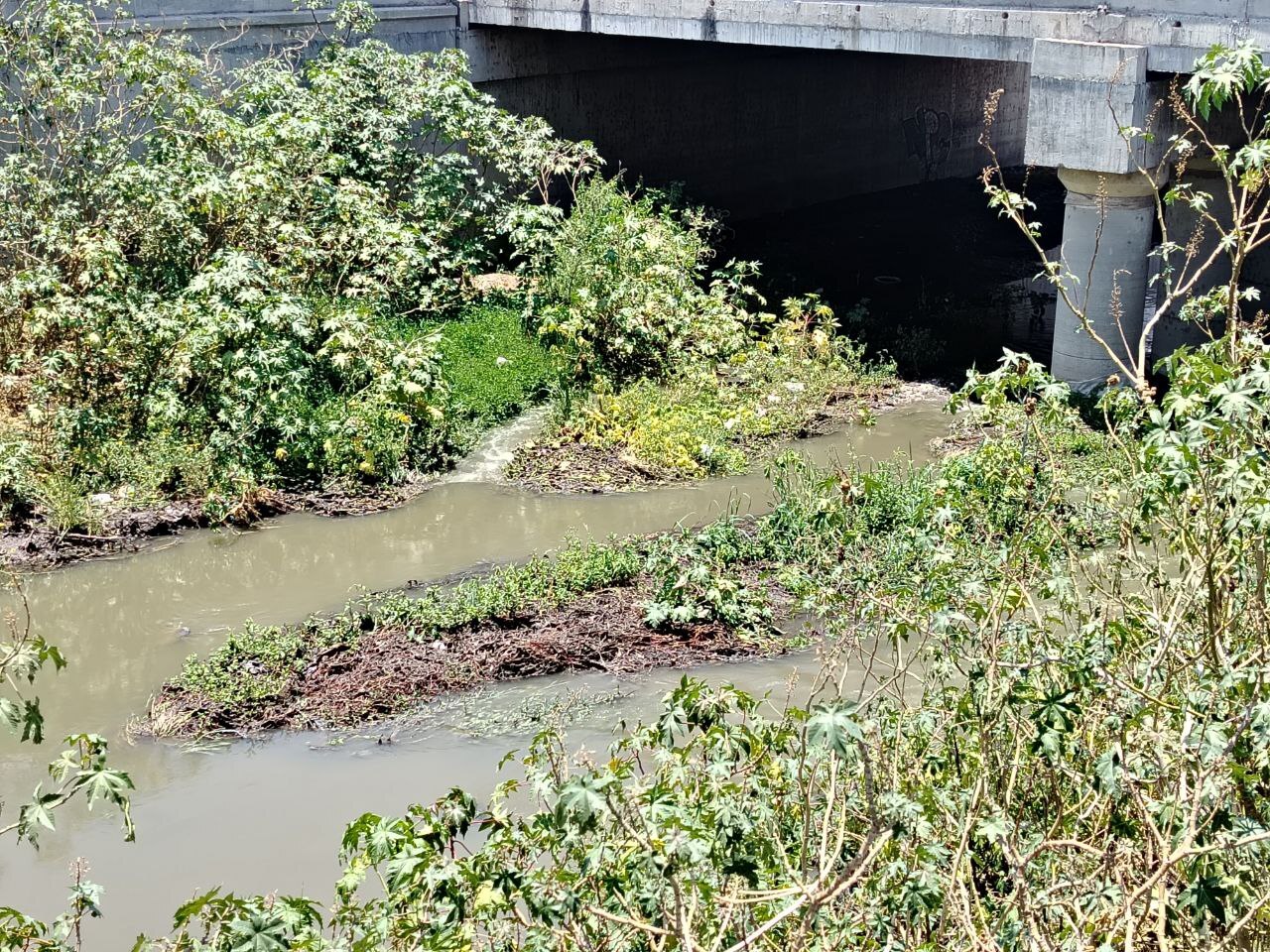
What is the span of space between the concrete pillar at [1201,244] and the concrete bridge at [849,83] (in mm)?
93

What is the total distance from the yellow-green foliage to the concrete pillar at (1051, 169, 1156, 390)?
207 centimetres

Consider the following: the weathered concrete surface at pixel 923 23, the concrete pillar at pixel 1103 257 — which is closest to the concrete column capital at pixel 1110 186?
the concrete pillar at pixel 1103 257

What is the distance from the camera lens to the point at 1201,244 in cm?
1278

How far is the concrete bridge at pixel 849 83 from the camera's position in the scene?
11.3m

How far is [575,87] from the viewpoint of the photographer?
60.2 ft

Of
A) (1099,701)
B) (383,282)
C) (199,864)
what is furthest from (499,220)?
(1099,701)

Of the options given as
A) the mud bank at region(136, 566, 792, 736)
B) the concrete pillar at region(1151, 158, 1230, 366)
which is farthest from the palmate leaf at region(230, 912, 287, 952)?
the concrete pillar at region(1151, 158, 1230, 366)

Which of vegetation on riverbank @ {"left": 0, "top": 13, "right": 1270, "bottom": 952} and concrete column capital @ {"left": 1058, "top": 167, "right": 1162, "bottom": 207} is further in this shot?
concrete column capital @ {"left": 1058, "top": 167, "right": 1162, "bottom": 207}

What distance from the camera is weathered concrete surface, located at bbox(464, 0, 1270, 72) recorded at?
1083 centimetres

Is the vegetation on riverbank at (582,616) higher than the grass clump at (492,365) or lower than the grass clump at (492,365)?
lower

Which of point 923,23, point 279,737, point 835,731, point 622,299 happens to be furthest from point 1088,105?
point 835,731

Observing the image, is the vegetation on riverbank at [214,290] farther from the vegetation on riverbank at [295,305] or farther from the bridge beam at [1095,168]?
the bridge beam at [1095,168]

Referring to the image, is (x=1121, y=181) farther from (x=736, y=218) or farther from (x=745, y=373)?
(x=736, y=218)

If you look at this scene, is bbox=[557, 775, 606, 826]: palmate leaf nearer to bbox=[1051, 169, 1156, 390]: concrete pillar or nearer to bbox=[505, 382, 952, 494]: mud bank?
bbox=[505, 382, 952, 494]: mud bank
